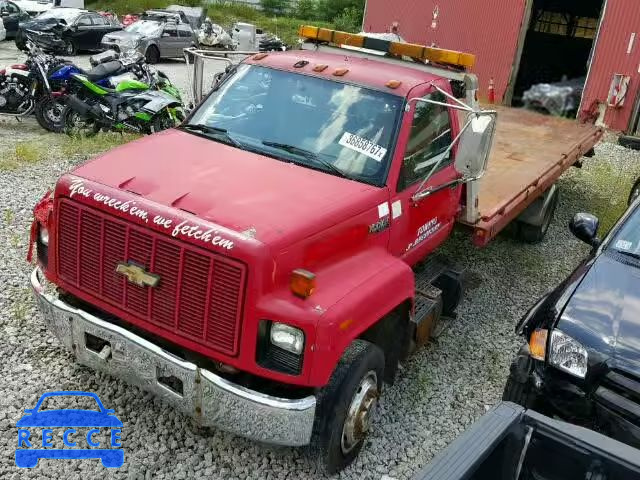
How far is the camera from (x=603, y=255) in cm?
479

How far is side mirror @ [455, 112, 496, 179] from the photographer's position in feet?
13.3

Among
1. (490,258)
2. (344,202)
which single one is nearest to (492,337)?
(490,258)

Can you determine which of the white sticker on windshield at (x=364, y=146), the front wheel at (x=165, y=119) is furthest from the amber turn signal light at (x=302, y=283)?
the front wheel at (x=165, y=119)

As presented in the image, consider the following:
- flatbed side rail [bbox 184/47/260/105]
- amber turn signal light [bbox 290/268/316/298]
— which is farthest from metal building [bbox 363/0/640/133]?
amber turn signal light [bbox 290/268/316/298]

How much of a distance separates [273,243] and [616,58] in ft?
48.7

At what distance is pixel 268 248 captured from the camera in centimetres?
335

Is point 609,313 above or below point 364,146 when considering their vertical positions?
below

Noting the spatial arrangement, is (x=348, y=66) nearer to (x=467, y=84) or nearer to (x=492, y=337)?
(x=467, y=84)

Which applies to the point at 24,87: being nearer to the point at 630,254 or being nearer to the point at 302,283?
the point at 302,283

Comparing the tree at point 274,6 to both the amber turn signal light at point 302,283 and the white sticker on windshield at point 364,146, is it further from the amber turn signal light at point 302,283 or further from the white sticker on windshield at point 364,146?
the amber turn signal light at point 302,283

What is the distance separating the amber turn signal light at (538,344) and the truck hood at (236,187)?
53.1 inches

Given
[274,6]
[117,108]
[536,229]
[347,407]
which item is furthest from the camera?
[274,6]

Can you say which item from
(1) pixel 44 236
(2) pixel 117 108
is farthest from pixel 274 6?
(1) pixel 44 236

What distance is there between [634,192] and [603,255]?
5.45m
